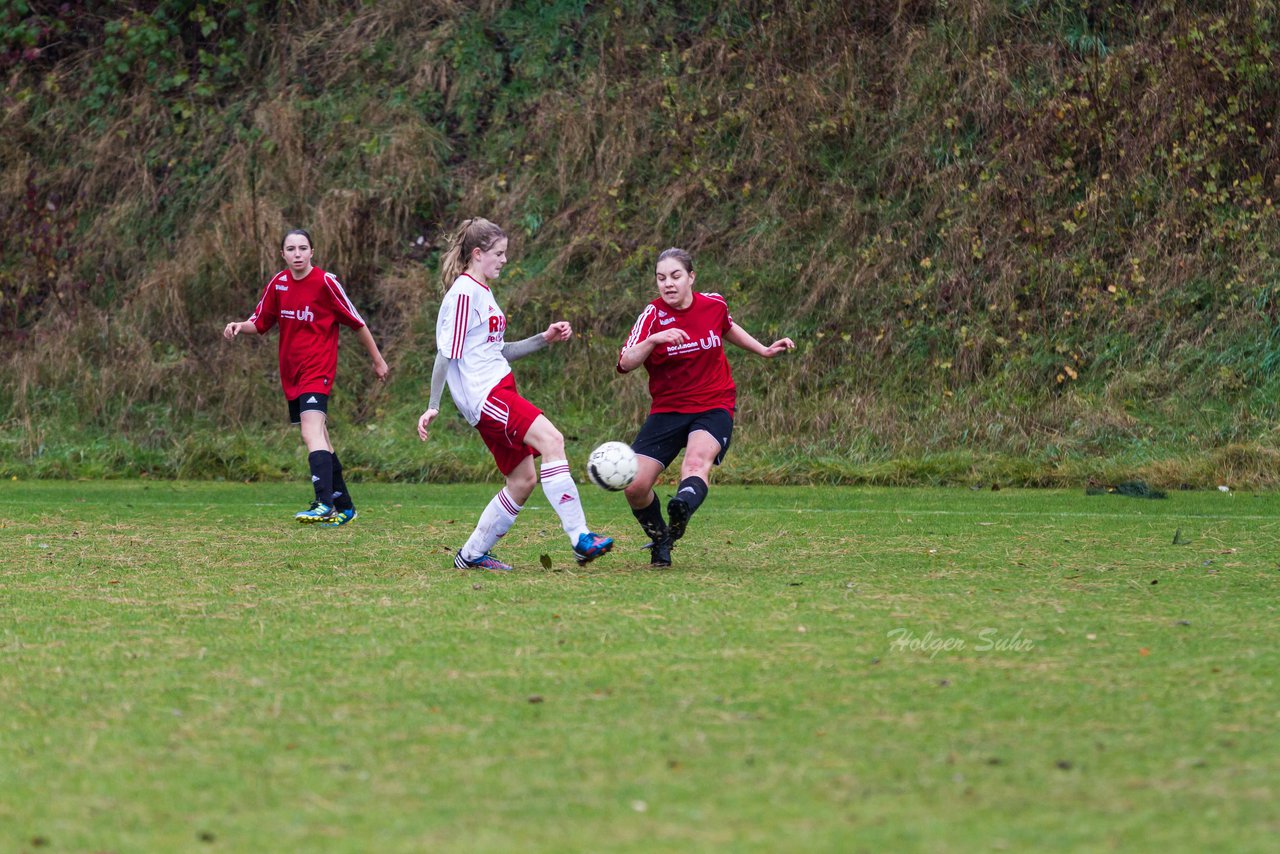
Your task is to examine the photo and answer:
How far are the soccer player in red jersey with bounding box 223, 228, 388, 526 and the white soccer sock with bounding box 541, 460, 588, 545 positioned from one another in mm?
3228

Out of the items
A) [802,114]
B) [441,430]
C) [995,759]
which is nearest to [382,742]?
[995,759]

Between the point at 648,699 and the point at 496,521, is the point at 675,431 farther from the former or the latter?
the point at 648,699

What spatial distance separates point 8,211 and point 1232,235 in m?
13.6

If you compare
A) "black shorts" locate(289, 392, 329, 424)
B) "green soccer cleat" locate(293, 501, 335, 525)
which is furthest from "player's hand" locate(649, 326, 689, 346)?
"black shorts" locate(289, 392, 329, 424)

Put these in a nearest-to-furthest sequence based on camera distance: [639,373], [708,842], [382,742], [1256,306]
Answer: [708,842], [382,742], [1256,306], [639,373]

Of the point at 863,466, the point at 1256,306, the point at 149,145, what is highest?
the point at 149,145

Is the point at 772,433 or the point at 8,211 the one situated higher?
the point at 8,211

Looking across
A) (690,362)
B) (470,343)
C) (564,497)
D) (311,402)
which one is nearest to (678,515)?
(564,497)

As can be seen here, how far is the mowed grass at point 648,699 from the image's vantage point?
3389mm

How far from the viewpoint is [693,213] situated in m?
16.8

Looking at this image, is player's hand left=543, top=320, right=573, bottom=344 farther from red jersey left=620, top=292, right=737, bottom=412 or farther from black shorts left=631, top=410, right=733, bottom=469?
black shorts left=631, top=410, right=733, bottom=469

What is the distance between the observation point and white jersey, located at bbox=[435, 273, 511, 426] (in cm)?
734

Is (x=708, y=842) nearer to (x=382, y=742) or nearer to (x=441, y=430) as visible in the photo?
(x=382, y=742)

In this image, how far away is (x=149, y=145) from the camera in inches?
745
